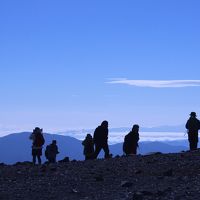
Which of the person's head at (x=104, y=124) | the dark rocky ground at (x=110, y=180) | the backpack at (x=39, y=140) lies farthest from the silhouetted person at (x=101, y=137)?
the dark rocky ground at (x=110, y=180)

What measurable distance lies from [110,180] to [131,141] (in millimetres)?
10352

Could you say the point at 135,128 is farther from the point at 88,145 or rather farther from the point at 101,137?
the point at 88,145

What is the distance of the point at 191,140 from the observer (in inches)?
1187

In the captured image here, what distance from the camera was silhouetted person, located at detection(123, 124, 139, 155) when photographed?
30453 millimetres

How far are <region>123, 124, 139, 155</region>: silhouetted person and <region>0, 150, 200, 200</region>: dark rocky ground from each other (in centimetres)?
394

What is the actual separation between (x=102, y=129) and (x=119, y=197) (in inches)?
523

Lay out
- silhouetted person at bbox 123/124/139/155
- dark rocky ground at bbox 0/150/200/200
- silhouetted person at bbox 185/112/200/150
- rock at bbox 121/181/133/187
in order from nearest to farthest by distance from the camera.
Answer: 1. dark rocky ground at bbox 0/150/200/200
2. rock at bbox 121/181/133/187
3. silhouetted person at bbox 185/112/200/150
4. silhouetted person at bbox 123/124/139/155

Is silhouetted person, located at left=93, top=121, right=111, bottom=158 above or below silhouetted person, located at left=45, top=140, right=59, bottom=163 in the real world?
above

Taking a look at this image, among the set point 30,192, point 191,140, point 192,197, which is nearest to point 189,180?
point 192,197

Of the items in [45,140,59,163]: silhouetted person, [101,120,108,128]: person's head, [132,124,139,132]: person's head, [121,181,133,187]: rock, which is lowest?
[121,181,133,187]: rock

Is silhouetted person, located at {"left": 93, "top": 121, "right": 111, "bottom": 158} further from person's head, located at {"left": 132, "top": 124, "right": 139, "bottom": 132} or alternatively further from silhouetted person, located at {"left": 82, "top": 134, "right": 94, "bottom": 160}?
person's head, located at {"left": 132, "top": 124, "right": 139, "bottom": 132}

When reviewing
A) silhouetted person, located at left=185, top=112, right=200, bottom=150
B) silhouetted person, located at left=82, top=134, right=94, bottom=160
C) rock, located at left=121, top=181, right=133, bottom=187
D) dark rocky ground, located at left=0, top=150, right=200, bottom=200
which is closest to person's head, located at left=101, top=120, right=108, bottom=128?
silhouetted person, located at left=82, top=134, right=94, bottom=160

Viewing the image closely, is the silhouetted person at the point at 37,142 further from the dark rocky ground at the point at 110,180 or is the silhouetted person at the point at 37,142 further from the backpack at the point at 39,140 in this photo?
the dark rocky ground at the point at 110,180

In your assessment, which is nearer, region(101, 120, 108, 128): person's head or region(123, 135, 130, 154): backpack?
region(101, 120, 108, 128): person's head
